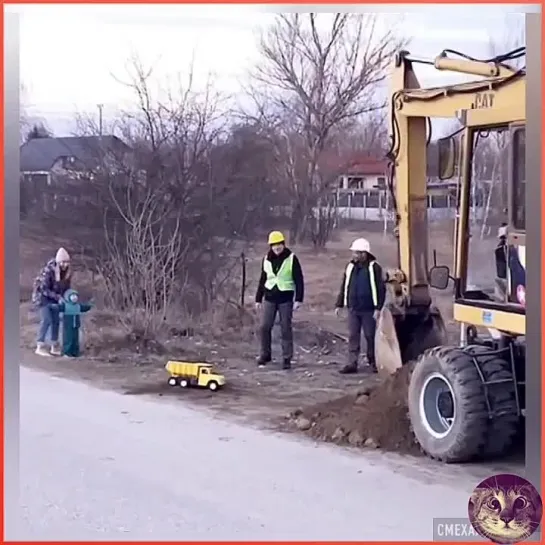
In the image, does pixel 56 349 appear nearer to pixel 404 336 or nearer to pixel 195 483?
pixel 195 483

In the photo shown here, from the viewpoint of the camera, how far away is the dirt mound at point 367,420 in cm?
520

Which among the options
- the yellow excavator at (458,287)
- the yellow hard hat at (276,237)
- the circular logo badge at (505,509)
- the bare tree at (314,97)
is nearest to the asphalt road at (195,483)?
the circular logo badge at (505,509)

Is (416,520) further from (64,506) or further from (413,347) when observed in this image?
(64,506)

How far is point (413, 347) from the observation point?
5340mm

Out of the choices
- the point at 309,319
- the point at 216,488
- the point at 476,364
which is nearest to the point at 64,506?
the point at 216,488

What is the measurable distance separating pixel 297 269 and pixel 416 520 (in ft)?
3.38

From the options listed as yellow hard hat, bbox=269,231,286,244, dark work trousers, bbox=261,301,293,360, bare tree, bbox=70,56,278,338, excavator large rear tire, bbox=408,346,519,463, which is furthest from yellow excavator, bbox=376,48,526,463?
bare tree, bbox=70,56,278,338

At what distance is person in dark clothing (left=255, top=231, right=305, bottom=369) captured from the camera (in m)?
5.23

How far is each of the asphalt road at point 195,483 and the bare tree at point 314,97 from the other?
0.84 m

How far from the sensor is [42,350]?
512cm

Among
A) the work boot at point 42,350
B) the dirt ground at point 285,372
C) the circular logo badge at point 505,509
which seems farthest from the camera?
the dirt ground at point 285,372

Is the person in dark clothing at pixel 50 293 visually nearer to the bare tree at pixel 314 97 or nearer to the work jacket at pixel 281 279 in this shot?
the work jacket at pixel 281 279

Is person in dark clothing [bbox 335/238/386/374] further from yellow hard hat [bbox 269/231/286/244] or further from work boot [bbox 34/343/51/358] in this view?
work boot [bbox 34/343/51/358]

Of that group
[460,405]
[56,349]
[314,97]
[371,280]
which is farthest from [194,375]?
[314,97]
